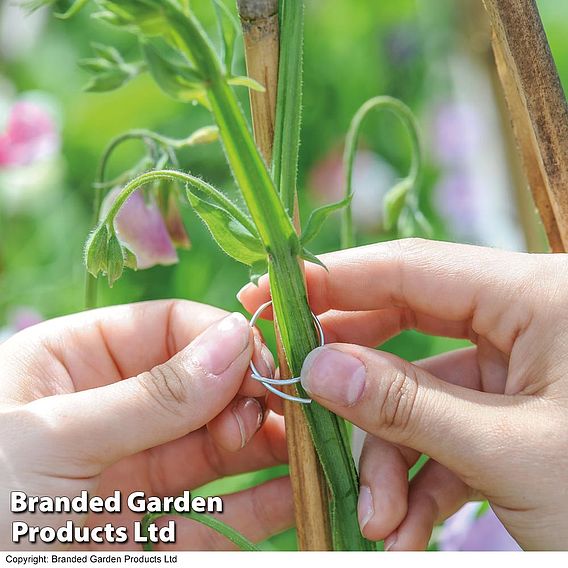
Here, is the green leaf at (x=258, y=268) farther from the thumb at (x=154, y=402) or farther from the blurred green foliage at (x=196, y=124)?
the blurred green foliage at (x=196, y=124)

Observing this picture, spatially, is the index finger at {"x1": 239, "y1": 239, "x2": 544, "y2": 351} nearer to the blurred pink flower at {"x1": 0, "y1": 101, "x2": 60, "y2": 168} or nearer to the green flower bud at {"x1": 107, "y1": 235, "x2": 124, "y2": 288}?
the green flower bud at {"x1": 107, "y1": 235, "x2": 124, "y2": 288}

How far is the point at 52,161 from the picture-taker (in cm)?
158

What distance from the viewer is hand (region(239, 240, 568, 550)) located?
581 millimetres

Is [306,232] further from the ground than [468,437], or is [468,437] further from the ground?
[306,232]

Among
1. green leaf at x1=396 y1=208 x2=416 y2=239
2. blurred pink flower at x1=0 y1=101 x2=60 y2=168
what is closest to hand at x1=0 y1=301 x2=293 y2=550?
green leaf at x1=396 y1=208 x2=416 y2=239

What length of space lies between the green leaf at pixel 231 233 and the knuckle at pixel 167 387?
0.10m

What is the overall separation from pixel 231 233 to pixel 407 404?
0.56ft

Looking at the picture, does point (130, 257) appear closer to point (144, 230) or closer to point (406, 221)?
point (144, 230)

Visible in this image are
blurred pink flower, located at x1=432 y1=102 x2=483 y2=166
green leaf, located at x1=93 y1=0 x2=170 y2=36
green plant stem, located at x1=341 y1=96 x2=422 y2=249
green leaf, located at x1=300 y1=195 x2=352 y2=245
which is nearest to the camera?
green leaf, located at x1=93 y1=0 x2=170 y2=36

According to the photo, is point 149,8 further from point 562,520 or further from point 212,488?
point 212,488

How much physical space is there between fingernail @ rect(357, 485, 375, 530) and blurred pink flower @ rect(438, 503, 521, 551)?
0.78 feet

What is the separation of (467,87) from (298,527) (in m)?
0.88

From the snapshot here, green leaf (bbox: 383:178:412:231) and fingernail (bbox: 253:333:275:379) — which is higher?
green leaf (bbox: 383:178:412:231)
